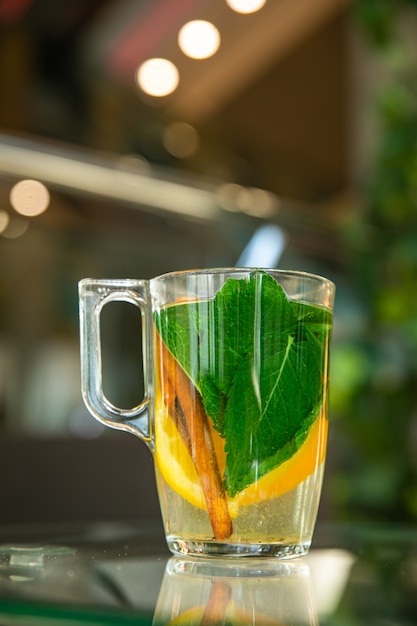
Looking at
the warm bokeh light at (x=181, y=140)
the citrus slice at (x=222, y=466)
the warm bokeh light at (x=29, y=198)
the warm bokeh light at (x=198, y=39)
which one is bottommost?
the citrus slice at (x=222, y=466)

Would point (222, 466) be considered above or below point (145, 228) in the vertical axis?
below

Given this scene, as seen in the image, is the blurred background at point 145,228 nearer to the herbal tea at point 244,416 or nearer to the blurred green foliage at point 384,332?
the blurred green foliage at point 384,332

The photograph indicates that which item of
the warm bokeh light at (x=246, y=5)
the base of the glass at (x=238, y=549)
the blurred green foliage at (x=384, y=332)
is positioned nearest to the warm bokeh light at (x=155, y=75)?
the warm bokeh light at (x=246, y=5)

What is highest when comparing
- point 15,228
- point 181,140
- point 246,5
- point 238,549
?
point 246,5

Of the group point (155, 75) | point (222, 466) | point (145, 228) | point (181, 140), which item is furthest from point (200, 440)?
point (155, 75)

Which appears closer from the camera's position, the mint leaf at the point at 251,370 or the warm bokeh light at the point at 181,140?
the mint leaf at the point at 251,370

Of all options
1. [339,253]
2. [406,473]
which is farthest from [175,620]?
[339,253]

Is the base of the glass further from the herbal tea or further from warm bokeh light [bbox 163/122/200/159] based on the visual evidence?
warm bokeh light [bbox 163/122/200/159]

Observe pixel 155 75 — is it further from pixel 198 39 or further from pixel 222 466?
pixel 222 466
